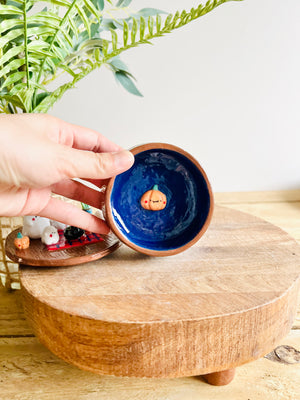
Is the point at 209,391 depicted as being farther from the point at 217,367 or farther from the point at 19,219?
the point at 19,219

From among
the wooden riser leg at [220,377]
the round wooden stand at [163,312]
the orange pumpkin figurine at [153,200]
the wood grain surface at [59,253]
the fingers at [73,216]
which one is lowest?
the wooden riser leg at [220,377]

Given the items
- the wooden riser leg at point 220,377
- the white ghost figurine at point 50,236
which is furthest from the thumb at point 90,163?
the wooden riser leg at point 220,377

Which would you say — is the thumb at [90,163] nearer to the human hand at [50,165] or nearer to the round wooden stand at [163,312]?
the human hand at [50,165]

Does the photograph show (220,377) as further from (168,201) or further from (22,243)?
(22,243)

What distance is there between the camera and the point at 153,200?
0.86m

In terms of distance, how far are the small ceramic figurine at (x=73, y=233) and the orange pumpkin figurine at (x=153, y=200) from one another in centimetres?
16

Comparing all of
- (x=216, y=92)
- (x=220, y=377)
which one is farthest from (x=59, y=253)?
(x=216, y=92)

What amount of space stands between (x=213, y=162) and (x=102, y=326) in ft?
5.00

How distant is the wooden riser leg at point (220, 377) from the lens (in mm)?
897

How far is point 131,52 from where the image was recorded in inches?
72.4

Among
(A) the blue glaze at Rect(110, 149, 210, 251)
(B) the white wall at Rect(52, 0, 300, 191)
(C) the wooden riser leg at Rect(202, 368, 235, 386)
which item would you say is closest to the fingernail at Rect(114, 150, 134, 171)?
(A) the blue glaze at Rect(110, 149, 210, 251)

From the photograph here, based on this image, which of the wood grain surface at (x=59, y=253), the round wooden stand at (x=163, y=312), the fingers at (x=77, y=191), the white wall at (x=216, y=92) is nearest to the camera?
the round wooden stand at (x=163, y=312)

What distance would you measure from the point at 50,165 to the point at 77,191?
0.23 metres

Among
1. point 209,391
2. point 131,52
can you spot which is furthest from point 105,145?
point 131,52
